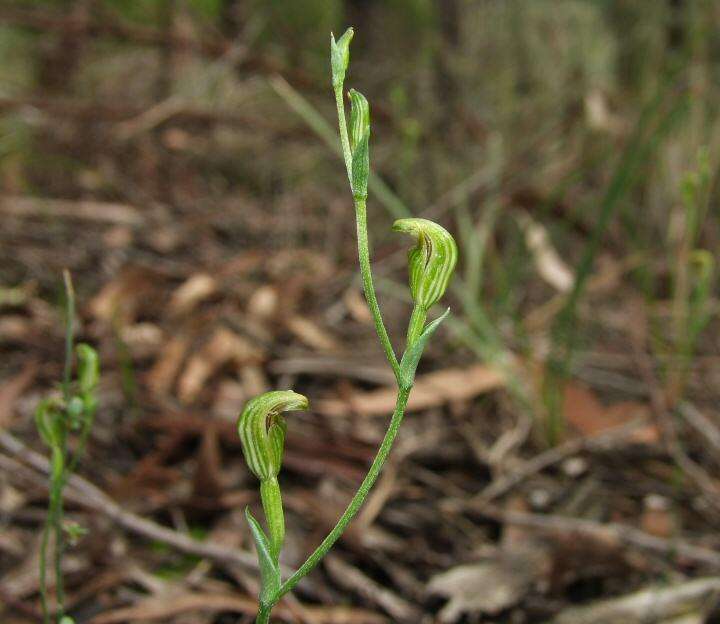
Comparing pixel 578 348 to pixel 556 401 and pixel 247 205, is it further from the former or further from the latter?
pixel 247 205

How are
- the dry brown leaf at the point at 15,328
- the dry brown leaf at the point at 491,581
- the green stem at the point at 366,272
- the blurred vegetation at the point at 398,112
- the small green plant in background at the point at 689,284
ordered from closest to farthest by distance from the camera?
the green stem at the point at 366,272
the dry brown leaf at the point at 491,581
the small green plant in background at the point at 689,284
the dry brown leaf at the point at 15,328
the blurred vegetation at the point at 398,112

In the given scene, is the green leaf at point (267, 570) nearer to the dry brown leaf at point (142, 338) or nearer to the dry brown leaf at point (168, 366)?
the dry brown leaf at point (168, 366)

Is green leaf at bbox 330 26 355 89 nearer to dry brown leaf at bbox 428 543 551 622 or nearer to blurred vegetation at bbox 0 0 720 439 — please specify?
dry brown leaf at bbox 428 543 551 622

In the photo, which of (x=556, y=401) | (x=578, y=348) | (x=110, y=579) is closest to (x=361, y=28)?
(x=578, y=348)

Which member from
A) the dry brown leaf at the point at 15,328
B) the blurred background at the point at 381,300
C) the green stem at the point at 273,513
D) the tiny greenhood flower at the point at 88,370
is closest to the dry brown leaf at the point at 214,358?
the blurred background at the point at 381,300

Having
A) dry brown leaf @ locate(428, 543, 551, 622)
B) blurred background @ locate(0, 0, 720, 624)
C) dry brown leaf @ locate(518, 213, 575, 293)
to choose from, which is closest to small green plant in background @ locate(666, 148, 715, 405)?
blurred background @ locate(0, 0, 720, 624)
